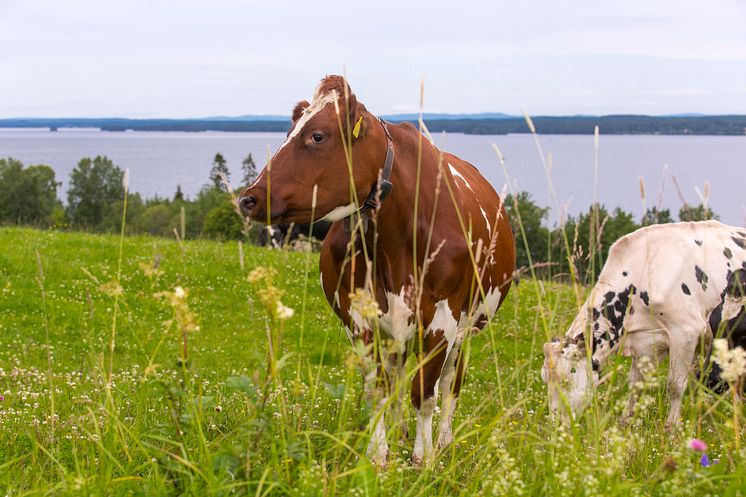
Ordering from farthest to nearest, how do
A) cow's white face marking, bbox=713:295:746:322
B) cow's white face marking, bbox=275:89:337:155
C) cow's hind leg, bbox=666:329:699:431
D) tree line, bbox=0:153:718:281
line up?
1. tree line, bbox=0:153:718:281
2. cow's white face marking, bbox=713:295:746:322
3. cow's hind leg, bbox=666:329:699:431
4. cow's white face marking, bbox=275:89:337:155

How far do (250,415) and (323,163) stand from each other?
1.64 m

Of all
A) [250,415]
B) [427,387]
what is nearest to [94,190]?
[427,387]

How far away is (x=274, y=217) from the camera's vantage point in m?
4.71

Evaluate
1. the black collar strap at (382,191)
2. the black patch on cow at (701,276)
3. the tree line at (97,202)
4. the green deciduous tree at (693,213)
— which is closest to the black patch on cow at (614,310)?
the black patch on cow at (701,276)

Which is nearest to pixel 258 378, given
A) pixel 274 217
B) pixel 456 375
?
pixel 274 217

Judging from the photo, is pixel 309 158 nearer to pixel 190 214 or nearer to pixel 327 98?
pixel 327 98

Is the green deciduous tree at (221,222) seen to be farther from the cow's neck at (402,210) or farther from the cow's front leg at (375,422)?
the cow's front leg at (375,422)

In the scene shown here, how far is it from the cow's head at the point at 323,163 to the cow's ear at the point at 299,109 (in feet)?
0.61

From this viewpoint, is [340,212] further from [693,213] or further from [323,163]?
[693,213]

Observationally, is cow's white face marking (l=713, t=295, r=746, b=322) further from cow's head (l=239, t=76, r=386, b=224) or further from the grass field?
cow's head (l=239, t=76, r=386, b=224)

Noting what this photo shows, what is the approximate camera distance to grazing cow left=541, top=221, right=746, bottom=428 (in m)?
7.43

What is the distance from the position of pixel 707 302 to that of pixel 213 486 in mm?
5746

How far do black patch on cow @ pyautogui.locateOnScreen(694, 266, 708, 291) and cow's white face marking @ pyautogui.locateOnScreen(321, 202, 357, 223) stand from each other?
412 cm

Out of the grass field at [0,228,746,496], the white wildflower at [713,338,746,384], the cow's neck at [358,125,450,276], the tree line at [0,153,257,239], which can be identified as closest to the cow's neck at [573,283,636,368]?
the grass field at [0,228,746,496]
